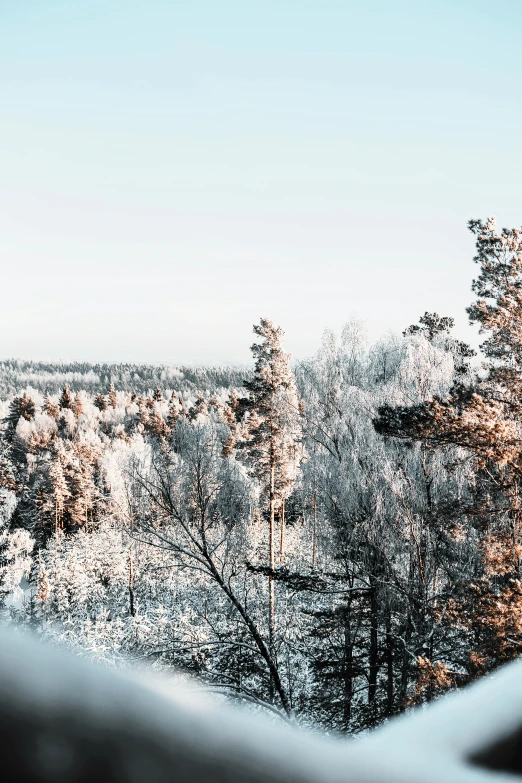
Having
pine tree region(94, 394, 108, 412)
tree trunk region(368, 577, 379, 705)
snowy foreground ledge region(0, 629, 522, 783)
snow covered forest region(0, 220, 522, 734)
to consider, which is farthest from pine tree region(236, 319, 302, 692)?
pine tree region(94, 394, 108, 412)

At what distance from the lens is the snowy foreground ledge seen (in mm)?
265

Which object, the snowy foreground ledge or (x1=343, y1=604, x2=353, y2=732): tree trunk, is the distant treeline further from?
the snowy foreground ledge

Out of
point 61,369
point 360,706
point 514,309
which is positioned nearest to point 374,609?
point 360,706

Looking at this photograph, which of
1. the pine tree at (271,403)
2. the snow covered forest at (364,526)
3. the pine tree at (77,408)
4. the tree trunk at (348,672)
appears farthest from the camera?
the pine tree at (77,408)

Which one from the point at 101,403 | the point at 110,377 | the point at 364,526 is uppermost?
the point at 110,377

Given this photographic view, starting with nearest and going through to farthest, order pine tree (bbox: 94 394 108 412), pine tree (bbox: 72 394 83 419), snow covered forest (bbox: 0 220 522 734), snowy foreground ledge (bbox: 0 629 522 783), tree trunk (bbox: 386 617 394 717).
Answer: snowy foreground ledge (bbox: 0 629 522 783)
snow covered forest (bbox: 0 220 522 734)
tree trunk (bbox: 386 617 394 717)
pine tree (bbox: 72 394 83 419)
pine tree (bbox: 94 394 108 412)

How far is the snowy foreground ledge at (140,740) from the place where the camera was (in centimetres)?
26

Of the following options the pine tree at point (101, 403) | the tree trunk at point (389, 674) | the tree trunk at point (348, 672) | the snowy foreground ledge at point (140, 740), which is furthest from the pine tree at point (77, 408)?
the snowy foreground ledge at point (140, 740)

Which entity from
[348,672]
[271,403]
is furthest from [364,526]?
[271,403]

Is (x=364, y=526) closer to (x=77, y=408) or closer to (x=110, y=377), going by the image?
(x=77, y=408)

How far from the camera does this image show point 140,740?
0.28 m

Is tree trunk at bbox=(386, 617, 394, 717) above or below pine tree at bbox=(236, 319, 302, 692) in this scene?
below

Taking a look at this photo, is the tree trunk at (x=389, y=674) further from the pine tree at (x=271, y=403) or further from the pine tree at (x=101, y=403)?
the pine tree at (x=101, y=403)

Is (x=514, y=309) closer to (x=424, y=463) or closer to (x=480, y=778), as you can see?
(x=424, y=463)
